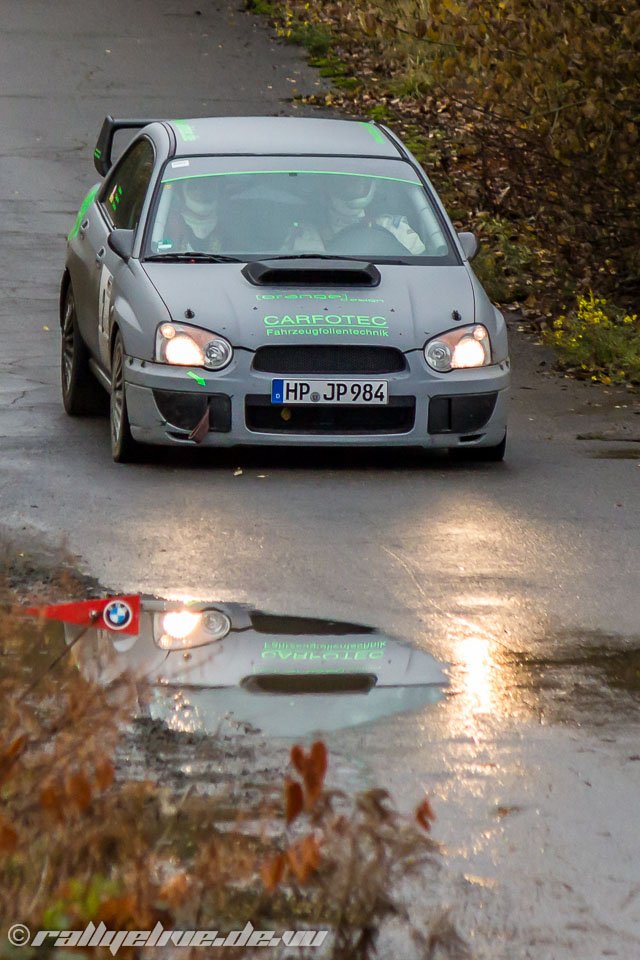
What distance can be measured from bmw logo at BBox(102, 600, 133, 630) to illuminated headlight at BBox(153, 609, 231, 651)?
211 cm

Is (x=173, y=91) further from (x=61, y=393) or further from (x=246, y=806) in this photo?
(x=246, y=806)

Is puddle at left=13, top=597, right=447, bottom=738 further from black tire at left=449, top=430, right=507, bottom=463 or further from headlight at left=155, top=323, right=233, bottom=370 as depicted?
black tire at left=449, top=430, right=507, bottom=463

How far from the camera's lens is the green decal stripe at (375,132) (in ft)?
38.4

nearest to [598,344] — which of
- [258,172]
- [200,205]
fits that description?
[258,172]

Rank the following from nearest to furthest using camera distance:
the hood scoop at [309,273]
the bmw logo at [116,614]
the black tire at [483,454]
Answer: the bmw logo at [116,614], the hood scoop at [309,273], the black tire at [483,454]

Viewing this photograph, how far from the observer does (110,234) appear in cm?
1049

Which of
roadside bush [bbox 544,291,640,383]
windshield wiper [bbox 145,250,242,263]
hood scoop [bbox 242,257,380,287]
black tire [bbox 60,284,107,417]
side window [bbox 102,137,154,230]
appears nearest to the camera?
hood scoop [bbox 242,257,380,287]

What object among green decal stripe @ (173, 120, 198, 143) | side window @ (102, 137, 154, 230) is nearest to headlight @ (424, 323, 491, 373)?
side window @ (102, 137, 154, 230)

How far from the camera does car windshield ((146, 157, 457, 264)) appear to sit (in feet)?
34.5

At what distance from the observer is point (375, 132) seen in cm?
1195

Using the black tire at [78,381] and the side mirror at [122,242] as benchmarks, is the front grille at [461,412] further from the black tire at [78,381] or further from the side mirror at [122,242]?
the black tire at [78,381]

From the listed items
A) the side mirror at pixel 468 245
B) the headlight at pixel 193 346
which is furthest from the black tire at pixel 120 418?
the side mirror at pixel 468 245

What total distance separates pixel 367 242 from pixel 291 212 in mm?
448

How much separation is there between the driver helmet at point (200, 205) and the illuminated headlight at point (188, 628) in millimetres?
3807
